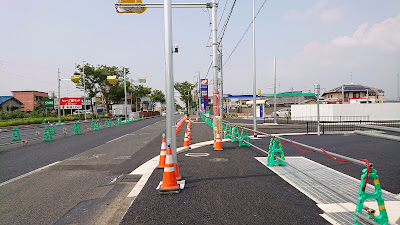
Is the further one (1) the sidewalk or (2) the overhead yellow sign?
(2) the overhead yellow sign

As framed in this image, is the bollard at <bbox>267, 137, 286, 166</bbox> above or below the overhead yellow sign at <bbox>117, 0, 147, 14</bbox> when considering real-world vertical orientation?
below

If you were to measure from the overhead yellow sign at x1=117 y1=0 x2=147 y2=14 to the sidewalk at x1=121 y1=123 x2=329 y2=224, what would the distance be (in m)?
5.95

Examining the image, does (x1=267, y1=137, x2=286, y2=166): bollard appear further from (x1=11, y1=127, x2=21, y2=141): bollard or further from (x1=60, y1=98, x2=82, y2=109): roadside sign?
(x1=60, y1=98, x2=82, y2=109): roadside sign

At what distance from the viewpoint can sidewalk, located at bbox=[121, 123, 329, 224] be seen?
420 centimetres

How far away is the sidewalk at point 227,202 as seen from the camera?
420cm

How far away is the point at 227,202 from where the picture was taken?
4.97m

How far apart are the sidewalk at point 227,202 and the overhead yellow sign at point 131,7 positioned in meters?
5.95

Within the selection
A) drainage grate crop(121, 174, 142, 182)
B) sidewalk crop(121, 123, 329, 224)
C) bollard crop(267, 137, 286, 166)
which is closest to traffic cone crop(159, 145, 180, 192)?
sidewalk crop(121, 123, 329, 224)

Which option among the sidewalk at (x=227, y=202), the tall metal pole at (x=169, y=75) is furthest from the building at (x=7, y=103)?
the sidewalk at (x=227, y=202)

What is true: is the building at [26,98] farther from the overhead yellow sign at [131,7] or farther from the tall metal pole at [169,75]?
the tall metal pole at [169,75]

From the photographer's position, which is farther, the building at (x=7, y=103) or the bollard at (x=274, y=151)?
the building at (x=7, y=103)

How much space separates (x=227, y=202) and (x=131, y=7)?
304 inches

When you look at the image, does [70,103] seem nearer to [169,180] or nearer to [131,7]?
[131,7]

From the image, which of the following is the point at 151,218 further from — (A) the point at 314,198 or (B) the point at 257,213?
(A) the point at 314,198
